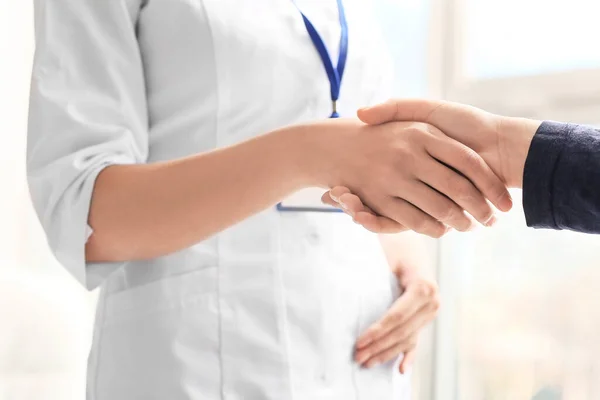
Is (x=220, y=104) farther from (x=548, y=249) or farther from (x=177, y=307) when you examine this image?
(x=548, y=249)

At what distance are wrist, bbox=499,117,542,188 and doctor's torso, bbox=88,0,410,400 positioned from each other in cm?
26

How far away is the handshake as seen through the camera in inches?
27.1

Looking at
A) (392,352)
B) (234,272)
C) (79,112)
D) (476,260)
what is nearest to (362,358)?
(392,352)

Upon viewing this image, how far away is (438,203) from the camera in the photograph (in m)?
0.69

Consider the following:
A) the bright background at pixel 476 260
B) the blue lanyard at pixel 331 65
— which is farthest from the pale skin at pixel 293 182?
the bright background at pixel 476 260

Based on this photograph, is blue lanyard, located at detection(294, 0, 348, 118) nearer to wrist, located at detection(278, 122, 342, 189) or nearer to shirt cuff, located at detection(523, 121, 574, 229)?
wrist, located at detection(278, 122, 342, 189)

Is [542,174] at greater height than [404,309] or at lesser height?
greater

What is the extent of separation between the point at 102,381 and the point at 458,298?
37.3 inches

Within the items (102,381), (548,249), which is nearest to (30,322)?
(102,381)

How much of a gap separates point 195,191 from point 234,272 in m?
0.13

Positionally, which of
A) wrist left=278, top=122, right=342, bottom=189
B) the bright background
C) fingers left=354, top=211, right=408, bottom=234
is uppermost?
wrist left=278, top=122, right=342, bottom=189

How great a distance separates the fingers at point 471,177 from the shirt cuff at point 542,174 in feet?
0.08

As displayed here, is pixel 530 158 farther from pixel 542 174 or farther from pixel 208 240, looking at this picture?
pixel 208 240

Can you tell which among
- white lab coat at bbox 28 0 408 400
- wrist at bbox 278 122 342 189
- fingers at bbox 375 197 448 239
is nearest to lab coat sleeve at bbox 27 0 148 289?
white lab coat at bbox 28 0 408 400
